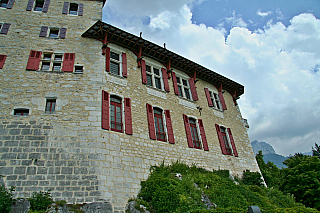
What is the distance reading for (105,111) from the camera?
1123cm

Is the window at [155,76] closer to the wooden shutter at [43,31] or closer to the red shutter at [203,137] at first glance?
the red shutter at [203,137]

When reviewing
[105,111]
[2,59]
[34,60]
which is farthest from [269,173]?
[2,59]

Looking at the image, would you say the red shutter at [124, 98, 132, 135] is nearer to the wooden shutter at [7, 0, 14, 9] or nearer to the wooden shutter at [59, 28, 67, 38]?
the wooden shutter at [59, 28, 67, 38]

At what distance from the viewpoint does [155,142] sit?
12516 millimetres

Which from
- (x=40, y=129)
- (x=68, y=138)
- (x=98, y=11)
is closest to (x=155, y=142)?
(x=68, y=138)

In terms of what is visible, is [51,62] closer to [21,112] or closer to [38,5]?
[21,112]

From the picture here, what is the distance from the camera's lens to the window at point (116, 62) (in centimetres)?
1325

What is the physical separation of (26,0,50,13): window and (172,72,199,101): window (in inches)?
361

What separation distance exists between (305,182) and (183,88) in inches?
387

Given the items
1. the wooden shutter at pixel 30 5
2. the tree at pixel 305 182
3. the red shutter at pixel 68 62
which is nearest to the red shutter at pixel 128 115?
the red shutter at pixel 68 62

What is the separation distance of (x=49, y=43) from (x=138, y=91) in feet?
→ 18.3

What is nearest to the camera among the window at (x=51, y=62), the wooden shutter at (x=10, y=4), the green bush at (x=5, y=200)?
the green bush at (x=5, y=200)

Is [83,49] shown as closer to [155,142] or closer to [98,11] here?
→ [98,11]

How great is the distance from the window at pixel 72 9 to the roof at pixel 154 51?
245 centimetres
